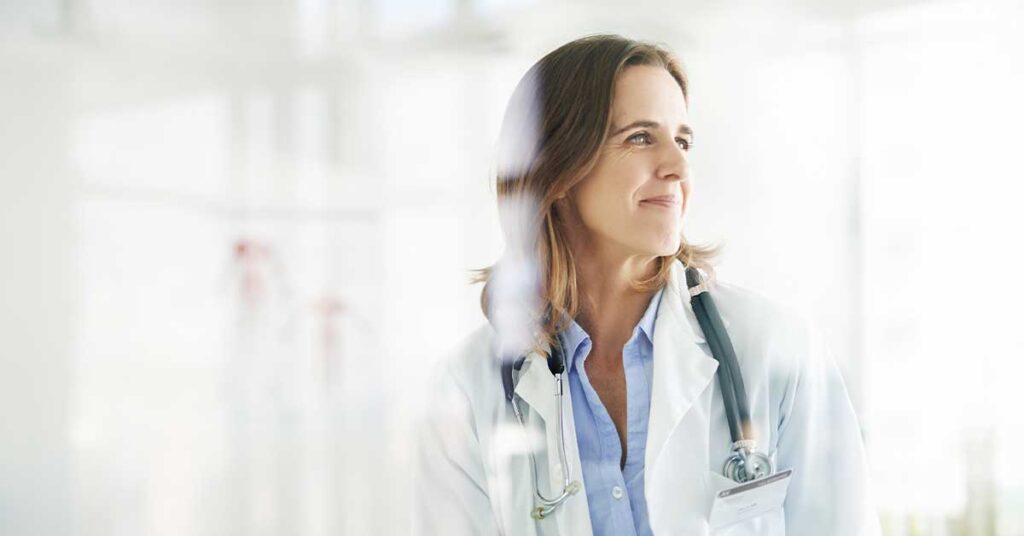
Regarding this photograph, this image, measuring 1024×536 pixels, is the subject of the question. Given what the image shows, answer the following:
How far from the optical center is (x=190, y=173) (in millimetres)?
923

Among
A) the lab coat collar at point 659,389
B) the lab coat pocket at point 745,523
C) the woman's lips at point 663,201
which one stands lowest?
the lab coat pocket at point 745,523

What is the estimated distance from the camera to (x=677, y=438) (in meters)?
0.98

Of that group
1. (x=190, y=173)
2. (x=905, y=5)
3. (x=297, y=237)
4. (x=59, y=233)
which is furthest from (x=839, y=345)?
(x=59, y=233)

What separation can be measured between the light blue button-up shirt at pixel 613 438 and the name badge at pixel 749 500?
88mm

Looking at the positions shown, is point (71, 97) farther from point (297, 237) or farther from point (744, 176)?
point (744, 176)

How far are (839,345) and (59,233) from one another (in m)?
1.06

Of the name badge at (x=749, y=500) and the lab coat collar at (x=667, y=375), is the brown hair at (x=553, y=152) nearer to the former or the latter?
the lab coat collar at (x=667, y=375)

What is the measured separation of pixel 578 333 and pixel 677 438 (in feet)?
0.59

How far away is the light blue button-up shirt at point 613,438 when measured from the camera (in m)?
0.98

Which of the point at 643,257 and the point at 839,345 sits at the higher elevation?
the point at 643,257

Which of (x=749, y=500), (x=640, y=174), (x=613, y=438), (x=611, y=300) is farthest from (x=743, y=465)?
(x=640, y=174)

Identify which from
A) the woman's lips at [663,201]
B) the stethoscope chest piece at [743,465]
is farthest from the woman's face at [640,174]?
the stethoscope chest piece at [743,465]

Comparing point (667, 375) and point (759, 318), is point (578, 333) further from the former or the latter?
point (759, 318)

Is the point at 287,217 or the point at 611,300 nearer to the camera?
the point at 287,217
